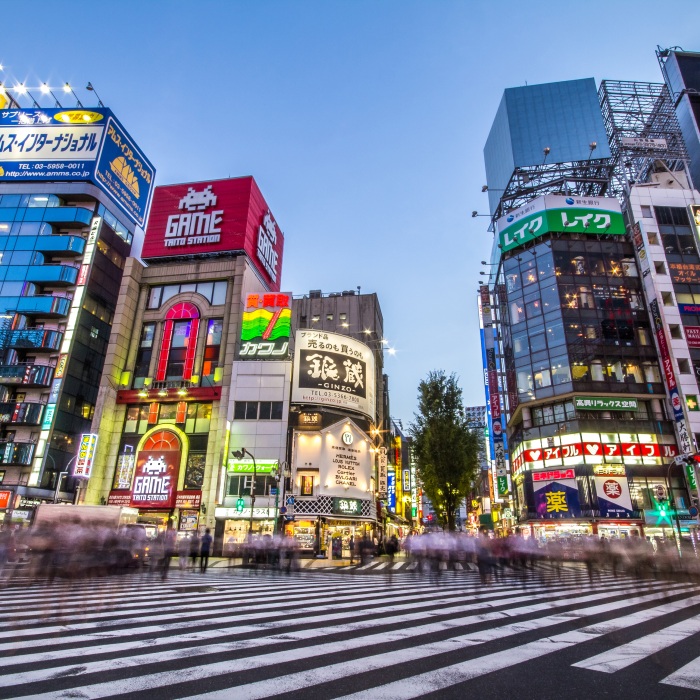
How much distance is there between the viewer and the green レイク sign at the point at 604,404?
4053cm

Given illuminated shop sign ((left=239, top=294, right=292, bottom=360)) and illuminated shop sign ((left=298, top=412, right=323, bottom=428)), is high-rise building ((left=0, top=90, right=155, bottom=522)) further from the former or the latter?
illuminated shop sign ((left=298, top=412, right=323, bottom=428))

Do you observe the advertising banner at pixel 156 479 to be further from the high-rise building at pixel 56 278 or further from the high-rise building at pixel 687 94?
the high-rise building at pixel 687 94

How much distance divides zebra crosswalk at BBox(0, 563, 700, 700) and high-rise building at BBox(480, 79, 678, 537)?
30.6 metres

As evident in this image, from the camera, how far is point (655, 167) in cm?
5184

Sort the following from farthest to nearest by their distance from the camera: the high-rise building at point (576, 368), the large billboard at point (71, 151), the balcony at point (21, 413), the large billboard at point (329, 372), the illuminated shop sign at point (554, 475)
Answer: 1. the large billboard at point (71, 151)
2. the illuminated shop sign at point (554, 475)
3. the high-rise building at point (576, 368)
4. the large billboard at point (329, 372)
5. the balcony at point (21, 413)

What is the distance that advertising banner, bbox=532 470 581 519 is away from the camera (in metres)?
38.6

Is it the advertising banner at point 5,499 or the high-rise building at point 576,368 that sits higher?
the high-rise building at point 576,368

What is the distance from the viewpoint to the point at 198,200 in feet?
159

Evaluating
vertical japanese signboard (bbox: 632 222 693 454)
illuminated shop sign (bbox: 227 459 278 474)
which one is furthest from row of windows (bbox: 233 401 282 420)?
vertical japanese signboard (bbox: 632 222 693 454)

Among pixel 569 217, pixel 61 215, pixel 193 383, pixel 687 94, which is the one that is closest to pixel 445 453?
pixel 193 383

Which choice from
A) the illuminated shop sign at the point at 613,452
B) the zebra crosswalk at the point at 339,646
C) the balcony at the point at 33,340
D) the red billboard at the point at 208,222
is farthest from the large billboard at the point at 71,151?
the illuminated shop sign at the point at 613,452

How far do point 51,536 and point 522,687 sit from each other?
16.1 metres

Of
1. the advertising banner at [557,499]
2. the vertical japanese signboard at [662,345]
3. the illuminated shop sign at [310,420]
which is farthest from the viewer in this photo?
the advertising banner at [557,499]

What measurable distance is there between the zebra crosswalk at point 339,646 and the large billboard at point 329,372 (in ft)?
88.4
